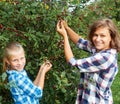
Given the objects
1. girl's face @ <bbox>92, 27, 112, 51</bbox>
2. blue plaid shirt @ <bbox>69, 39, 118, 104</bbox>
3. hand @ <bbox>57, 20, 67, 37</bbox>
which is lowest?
blue plaid shirt @ <bbox>69, 39, 118, 104</bbox>

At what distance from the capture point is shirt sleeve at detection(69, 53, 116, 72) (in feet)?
13.2

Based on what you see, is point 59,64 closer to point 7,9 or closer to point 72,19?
point 72,19

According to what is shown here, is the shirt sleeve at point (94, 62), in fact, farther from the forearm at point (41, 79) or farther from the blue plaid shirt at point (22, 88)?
the blue plaid shirt at point (22, 88)

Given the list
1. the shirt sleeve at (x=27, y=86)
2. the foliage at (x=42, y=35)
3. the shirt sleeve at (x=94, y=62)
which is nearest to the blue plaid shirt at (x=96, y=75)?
the shirt sleeve at (x=94, y=62)

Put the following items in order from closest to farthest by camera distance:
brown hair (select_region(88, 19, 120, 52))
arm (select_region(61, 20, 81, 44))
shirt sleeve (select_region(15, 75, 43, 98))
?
shirt sleeve (select_region(15, 75, 43, 98)), brown hair (select_region(88, 19, 120, 52)), arm (select_region(61, 20, 81, 44))

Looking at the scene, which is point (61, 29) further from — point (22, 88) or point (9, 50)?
point (22, 88)

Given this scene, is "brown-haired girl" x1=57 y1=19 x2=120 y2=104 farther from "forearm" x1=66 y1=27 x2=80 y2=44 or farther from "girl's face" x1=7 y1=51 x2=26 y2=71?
"girl's face" x1=7 y1=51 x2=26 y2=71

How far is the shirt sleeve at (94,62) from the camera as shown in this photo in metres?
4.03

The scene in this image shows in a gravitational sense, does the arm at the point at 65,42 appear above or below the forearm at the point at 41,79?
above

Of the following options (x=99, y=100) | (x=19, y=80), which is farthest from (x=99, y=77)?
(x=19, y=80)

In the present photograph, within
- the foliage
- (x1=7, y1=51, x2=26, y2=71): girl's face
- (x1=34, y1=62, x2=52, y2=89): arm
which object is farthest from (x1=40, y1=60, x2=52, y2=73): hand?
(x1=7, y1=51, x2=26, y2=71): girl's face

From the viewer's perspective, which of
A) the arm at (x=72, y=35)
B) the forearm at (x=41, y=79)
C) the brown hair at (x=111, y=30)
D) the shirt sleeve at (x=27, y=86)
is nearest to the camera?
the shirt sleeve at (x=27, y=86)

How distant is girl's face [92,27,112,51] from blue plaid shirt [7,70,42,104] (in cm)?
71

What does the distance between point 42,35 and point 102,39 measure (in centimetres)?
58
